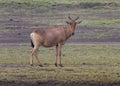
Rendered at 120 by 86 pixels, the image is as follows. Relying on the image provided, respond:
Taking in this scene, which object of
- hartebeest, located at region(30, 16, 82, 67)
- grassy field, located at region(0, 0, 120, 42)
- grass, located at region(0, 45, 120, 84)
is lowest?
grassy field, located at region(0, 0, 120, 42)

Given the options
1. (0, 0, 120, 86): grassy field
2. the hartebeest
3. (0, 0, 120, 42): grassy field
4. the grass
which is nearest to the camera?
the grass

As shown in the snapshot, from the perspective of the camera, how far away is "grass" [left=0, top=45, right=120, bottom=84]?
16.8 metres

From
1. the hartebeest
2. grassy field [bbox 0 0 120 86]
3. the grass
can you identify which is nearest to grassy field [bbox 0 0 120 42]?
grassy field [bbox 0 0 120 86]

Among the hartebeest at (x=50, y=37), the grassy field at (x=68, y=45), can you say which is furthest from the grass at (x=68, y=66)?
the hartebeest at (x=50, y=37)

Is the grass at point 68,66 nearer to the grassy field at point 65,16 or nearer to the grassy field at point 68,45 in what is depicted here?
the grassy field at point 68,45

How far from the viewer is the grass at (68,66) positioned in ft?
55.0

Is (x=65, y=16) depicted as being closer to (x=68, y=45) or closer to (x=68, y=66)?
(x=68, y=45)

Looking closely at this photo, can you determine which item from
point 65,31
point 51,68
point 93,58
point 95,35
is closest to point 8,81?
point 51,68

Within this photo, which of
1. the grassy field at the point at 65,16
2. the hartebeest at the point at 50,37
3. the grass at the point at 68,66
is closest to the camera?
the grass at the point at 68,66

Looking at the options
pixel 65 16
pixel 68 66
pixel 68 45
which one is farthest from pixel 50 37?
pixel 65 16

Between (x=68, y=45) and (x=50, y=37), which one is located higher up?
(x=50, y=37)

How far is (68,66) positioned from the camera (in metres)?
19.0

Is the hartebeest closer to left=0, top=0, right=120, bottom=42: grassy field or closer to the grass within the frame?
the grass

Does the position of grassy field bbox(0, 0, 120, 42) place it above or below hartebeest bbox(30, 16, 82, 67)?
below
